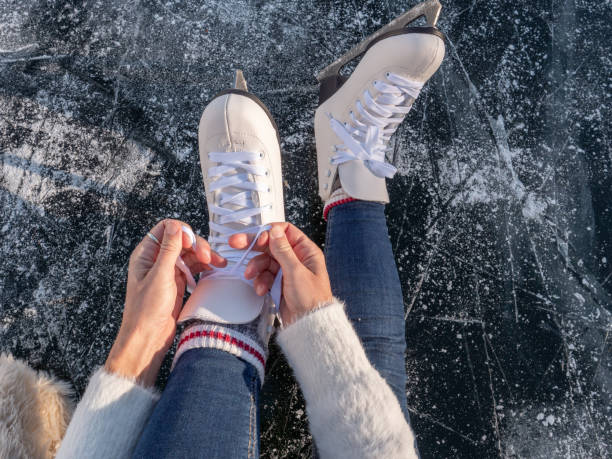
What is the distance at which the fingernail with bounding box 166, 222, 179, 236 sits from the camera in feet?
2.35

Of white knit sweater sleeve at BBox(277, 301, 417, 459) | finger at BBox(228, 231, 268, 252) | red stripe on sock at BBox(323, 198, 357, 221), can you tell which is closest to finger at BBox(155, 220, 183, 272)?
finger at BBox(228, 231, 268, 252)

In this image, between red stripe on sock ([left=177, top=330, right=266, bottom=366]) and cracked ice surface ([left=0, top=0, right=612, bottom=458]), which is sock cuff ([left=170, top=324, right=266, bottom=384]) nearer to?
red stripe on sock ([left=177, top=330, right=266, bottom=366])

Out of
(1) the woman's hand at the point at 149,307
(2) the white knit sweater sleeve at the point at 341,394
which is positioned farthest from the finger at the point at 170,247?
(2) the white knit sweater sleeve at the point at 341,394

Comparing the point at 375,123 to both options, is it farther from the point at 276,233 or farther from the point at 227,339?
the point at 227,339

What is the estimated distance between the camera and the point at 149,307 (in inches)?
27.8

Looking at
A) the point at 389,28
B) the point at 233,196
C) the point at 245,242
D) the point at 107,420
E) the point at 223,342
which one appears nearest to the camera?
the point at 107,420

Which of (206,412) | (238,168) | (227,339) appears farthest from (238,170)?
(206,412)

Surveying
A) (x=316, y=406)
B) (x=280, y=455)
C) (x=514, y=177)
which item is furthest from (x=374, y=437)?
(x=514, y=177)

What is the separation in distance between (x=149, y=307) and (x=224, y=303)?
143mm

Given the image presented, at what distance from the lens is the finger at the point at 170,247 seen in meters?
0.71

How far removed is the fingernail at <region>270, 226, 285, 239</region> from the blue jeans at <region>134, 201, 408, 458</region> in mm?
188

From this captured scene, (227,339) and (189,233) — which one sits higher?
(189,233)

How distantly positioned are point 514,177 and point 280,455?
41.4 inches

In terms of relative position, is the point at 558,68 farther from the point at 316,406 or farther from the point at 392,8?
the point at 316,406
